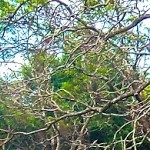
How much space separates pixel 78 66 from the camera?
5316mm

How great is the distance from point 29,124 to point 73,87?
3.56ft

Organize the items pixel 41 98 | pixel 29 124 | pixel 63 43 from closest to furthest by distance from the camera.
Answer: pixel 41 98, pixel 63 43, pixel 29 124

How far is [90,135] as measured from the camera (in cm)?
786

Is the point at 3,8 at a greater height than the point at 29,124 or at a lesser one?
greater

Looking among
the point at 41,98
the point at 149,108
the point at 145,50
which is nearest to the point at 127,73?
the point at 145,50

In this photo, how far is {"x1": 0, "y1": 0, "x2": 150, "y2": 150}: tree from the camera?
3592 millimetres

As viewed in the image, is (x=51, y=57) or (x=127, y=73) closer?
(x=51, y=57)

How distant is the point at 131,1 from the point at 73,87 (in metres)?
3.26

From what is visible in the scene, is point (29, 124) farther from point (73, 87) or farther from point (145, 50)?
point (145, 50)

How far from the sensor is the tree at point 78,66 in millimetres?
3592

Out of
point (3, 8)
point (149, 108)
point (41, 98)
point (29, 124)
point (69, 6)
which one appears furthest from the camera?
point (29, 124)

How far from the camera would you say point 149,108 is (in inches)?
125

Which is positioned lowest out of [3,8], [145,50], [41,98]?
[41,98]

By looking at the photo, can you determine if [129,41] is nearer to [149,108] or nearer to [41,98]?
[41,98]
